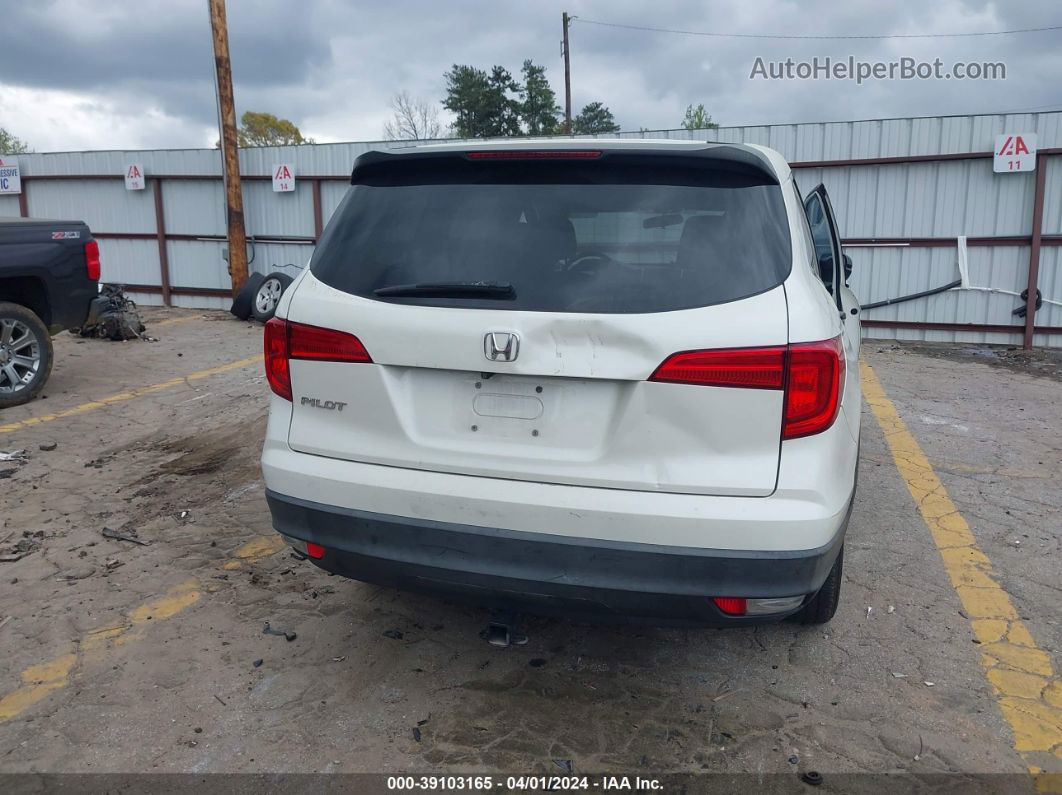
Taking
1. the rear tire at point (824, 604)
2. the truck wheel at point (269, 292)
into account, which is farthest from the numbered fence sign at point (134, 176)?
the rear tire at point (824, 604)

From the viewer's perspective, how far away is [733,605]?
2393 mm

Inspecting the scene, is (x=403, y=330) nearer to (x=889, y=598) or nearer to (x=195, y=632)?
(x=195, y=632)

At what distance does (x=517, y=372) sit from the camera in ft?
8.04

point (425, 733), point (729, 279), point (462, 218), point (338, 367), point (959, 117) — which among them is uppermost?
point (959, 117)

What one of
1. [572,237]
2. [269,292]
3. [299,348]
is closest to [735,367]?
[572,237]

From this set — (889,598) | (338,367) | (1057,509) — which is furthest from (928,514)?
(338,367)

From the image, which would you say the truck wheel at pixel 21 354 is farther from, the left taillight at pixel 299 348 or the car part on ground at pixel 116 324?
the left taillight at pixel 299 348

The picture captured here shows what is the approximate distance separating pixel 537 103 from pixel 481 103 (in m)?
3.22

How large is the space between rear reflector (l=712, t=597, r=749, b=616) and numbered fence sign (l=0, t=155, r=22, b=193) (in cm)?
1801

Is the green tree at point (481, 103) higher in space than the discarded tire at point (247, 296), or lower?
higher

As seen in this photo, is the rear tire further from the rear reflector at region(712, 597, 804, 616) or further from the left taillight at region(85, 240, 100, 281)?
the left taillight at region(85, 240, 100, 281)

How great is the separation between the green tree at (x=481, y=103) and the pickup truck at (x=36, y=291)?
3299 cm

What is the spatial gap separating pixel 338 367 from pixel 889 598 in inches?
104

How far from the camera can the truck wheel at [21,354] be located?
22.8 feet
